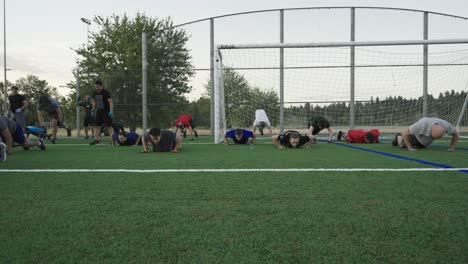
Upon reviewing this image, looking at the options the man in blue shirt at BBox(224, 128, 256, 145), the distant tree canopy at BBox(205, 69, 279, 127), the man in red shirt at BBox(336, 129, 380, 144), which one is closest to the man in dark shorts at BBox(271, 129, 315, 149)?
the man in blue shirt at BBox(224, 128, 256, 145)

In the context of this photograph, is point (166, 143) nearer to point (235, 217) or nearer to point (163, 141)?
point (163, 141)

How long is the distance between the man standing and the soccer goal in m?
A: 6.82

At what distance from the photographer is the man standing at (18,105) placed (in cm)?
903

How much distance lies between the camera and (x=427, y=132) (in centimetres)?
637

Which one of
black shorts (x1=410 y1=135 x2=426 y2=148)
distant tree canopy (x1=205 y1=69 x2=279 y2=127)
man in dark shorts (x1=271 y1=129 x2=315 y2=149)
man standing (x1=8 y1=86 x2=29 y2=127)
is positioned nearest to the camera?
black shorts (x1=410 y1=135 x2=426 y2=148)

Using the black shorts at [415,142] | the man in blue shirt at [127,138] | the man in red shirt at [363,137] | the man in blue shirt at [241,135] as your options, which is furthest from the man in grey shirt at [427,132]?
the man in blue shirt at [127,138]

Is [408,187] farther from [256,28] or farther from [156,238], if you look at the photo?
[256,28]

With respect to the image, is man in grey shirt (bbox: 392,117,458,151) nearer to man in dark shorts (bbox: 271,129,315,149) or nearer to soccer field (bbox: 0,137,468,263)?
man in dark shorts (bbox: 271,129,315,149)

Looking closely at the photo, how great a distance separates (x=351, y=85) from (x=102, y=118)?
31.6ft

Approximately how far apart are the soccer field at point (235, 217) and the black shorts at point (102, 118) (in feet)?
18.3

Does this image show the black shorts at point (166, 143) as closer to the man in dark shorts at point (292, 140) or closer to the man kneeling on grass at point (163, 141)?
the man kneeling on grass at point (163, 141)

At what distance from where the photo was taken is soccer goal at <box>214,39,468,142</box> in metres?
12.8

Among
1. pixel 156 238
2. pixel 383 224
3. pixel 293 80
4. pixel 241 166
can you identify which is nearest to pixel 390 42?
pixel 293 80

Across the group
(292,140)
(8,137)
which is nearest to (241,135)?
(292,140)
